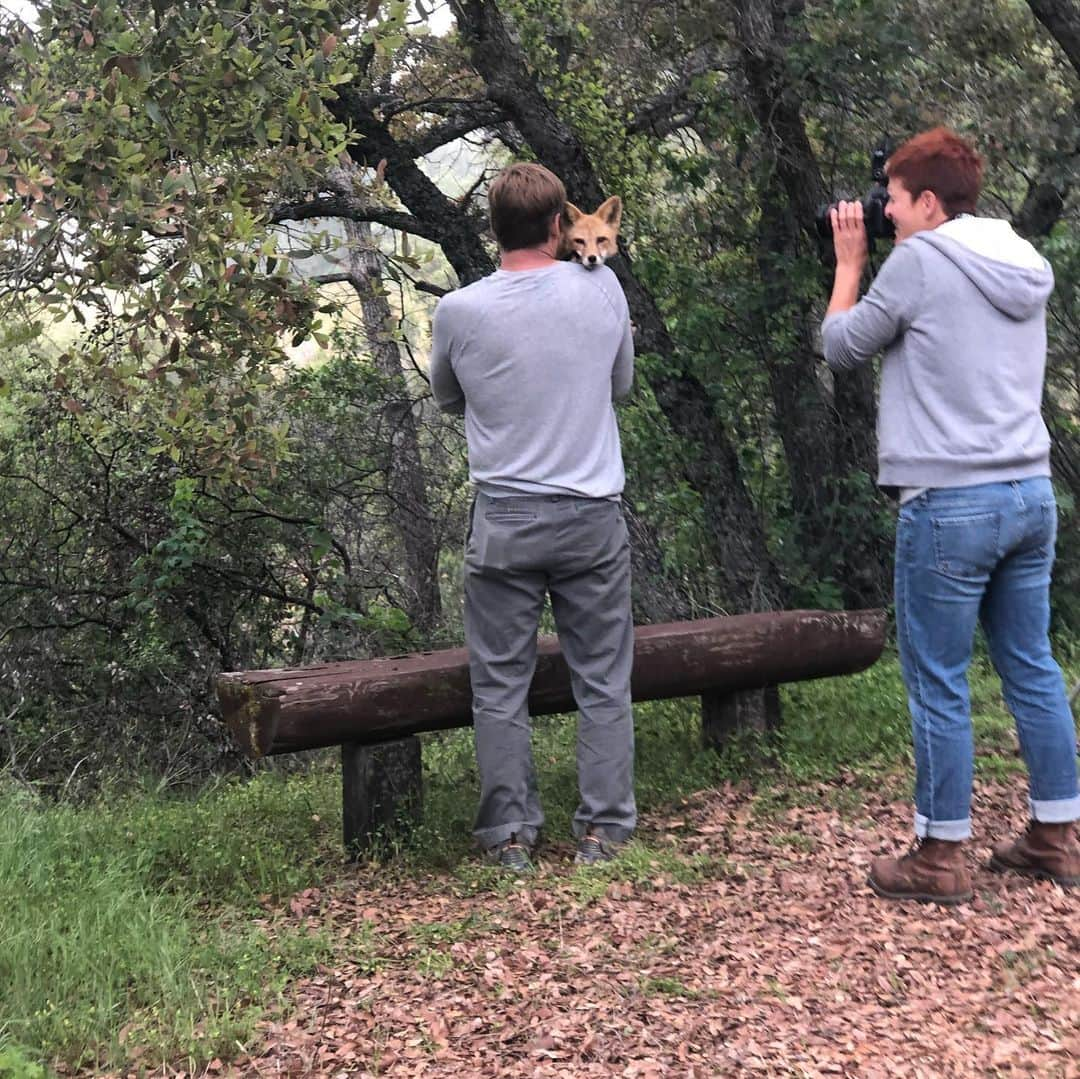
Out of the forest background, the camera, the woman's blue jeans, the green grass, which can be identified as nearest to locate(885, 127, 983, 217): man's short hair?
the camera

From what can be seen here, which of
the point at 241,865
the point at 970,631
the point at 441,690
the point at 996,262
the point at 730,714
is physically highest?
the point at 996,262

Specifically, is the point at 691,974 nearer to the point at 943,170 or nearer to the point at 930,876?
the point at 930,876

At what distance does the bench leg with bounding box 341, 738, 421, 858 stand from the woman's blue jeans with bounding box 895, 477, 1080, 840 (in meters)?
1.84

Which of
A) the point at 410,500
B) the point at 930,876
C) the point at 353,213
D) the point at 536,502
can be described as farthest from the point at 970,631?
the point at 410,500

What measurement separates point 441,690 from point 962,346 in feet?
6.84

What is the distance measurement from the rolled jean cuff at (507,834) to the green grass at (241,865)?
0.39 feet

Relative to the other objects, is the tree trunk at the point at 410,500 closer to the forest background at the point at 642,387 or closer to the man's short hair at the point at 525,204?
the forest background at the point at 642,387

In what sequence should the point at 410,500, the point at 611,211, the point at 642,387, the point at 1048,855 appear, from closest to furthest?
the point at 1048,855, the point at 611,211, the point at 642,387, the point at 410,500

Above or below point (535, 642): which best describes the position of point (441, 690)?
below

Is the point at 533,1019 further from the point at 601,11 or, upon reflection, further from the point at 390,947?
the point at 601,11

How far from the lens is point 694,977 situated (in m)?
3.44

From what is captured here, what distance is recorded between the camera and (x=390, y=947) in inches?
149

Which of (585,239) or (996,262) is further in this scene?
(585,239)

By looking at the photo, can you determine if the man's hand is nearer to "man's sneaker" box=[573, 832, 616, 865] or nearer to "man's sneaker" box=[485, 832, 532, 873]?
"man's sneaker" box=[573, 832, 616, 865]
